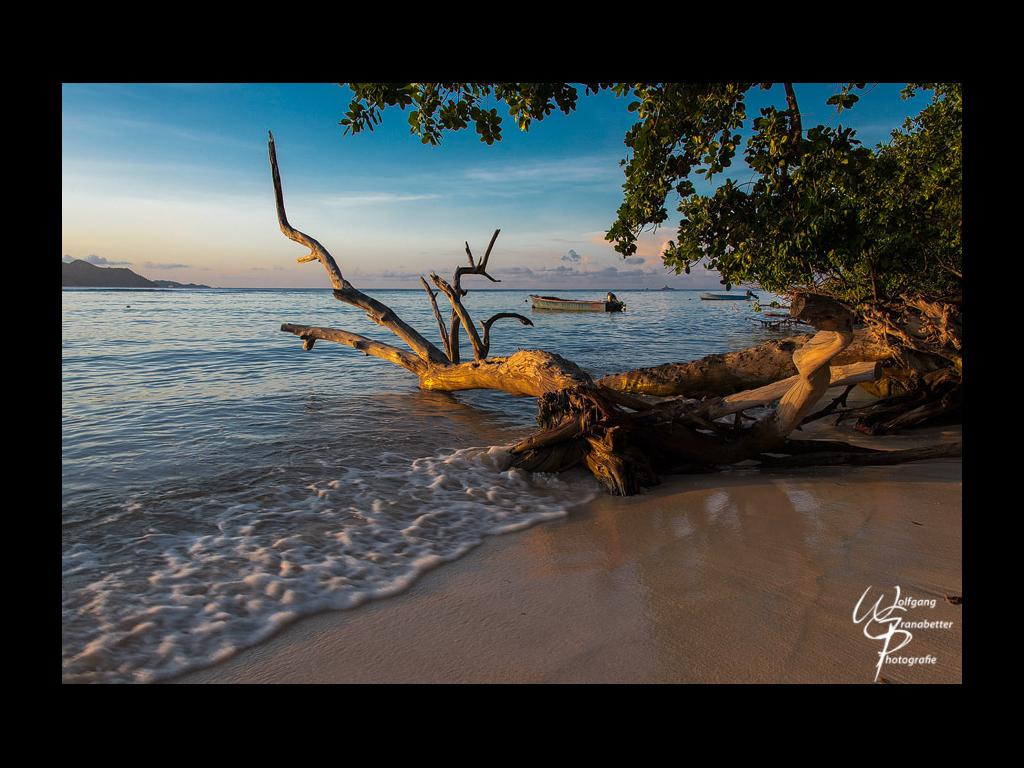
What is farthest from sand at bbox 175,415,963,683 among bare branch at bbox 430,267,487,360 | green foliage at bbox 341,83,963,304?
bare branch at bbox 430,267,487,360

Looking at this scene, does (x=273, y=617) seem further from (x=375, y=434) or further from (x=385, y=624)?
(x=375, y=434)

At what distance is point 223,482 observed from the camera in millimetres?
6219

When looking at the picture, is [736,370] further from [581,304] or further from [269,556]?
[581,304]

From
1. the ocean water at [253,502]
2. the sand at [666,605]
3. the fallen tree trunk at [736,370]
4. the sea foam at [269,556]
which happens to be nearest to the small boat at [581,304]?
the ocean water at [253,502]

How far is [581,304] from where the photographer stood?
53750mm

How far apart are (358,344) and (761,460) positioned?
8197 millimetres

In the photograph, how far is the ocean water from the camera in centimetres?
346

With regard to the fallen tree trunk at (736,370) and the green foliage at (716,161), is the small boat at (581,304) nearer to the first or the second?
the fallen tree trunk at (736,370)

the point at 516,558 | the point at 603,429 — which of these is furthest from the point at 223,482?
the point at 603,429

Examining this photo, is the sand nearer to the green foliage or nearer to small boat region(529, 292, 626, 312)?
the green foliage

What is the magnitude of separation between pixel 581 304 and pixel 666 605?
169 ft

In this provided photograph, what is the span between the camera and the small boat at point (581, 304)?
50781 millimetres

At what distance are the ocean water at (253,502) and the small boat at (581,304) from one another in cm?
4007
